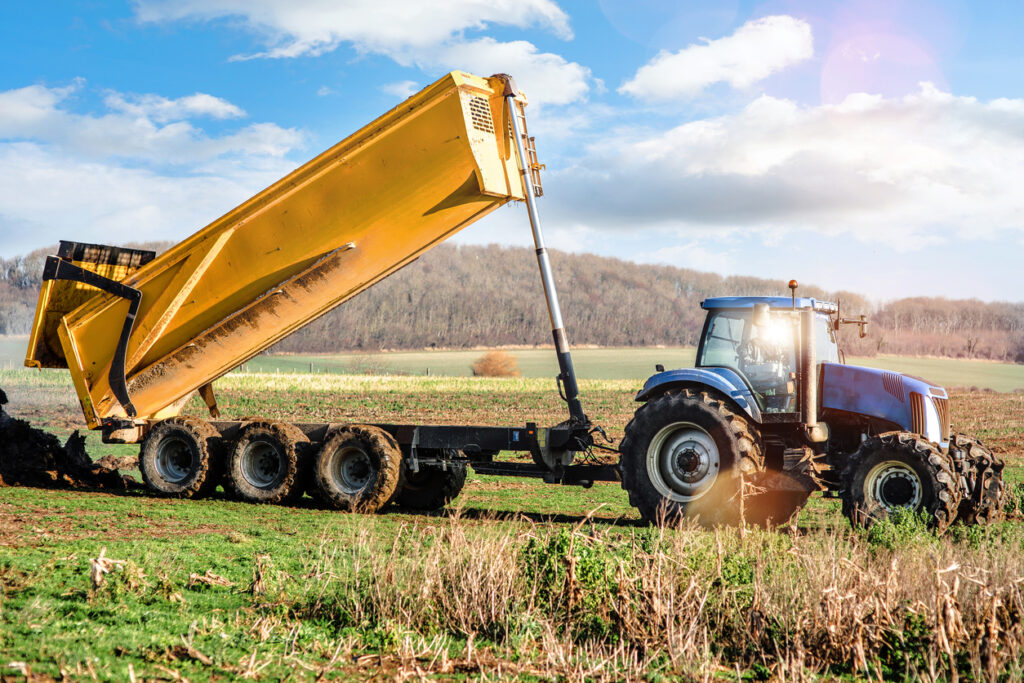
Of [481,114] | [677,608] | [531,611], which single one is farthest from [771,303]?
[531,611]

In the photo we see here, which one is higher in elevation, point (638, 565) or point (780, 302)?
point (780, 302)

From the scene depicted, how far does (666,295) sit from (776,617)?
131643 mm

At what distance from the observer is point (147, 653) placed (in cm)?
520

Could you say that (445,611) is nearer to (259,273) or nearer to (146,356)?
(259,273)

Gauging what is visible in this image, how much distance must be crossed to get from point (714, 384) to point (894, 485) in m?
1.98

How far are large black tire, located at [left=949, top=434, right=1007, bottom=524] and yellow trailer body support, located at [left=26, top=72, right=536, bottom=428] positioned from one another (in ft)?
18.5

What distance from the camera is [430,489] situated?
11547mm

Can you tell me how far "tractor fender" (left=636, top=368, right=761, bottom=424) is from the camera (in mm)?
9422

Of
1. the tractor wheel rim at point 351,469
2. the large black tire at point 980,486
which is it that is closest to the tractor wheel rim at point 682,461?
the large black tire at point 980,486

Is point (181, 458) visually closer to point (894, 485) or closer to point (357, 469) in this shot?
point (357, 469)

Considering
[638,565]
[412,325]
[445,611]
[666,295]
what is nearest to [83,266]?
[445,611]

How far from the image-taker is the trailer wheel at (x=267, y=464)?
11.1m

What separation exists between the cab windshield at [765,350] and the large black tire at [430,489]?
3.59 meters

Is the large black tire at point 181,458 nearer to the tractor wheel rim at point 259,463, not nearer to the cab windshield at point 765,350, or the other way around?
the tractor wheel rim at point 259,463
